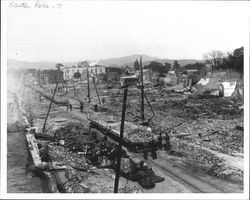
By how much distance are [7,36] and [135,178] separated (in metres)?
3.73

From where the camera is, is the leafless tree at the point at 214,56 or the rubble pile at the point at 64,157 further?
the leafless tree at the point at 214,56

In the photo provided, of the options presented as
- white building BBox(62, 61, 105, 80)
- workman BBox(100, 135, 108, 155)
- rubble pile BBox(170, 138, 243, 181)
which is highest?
white building BBox(62, 61, 105, 80)

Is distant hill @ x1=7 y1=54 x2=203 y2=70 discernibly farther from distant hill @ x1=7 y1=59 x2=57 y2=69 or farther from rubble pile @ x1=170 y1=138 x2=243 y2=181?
rubble pile @ x1=170 y1=138 x2=243 y2=181

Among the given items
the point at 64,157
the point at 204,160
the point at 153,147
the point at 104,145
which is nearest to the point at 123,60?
the point at 104,145

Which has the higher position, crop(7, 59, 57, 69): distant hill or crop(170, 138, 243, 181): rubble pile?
crop(7, 59, 57, 69): distant hill

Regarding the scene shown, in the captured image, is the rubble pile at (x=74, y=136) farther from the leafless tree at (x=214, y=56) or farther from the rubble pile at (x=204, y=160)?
the leafless tree at (x=214, y=56)

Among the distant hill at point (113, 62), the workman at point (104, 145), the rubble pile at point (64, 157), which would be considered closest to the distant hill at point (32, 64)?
the distant hill at point (113, 62)

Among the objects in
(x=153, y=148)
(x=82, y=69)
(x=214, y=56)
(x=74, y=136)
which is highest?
(x=214, y=56)

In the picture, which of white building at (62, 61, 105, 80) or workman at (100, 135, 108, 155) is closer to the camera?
workman at (100, 135, 108, 155)

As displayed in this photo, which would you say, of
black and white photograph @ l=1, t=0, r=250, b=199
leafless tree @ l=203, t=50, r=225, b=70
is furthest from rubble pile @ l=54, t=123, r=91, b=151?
leafless tree @ l=203, t=50, r=225, b=70

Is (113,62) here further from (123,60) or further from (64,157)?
(64,157)

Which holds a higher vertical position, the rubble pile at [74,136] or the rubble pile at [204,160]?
the rubble pile at [74,136]

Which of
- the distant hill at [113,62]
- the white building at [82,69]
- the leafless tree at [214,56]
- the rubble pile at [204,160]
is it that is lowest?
the rubble pile at [204,160]

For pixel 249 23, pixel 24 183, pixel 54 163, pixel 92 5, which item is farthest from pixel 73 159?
pixel 249 23
